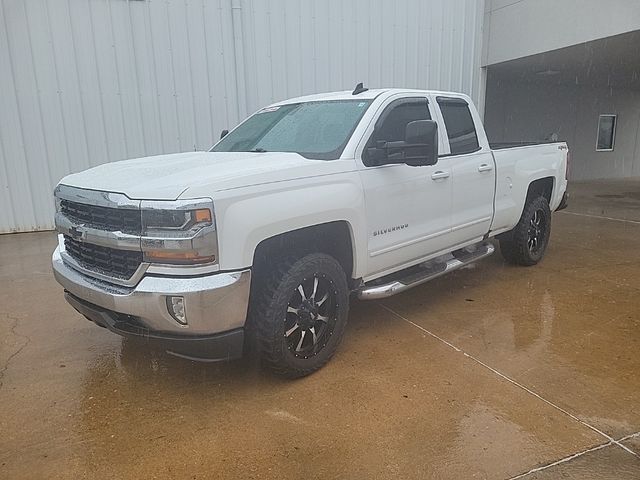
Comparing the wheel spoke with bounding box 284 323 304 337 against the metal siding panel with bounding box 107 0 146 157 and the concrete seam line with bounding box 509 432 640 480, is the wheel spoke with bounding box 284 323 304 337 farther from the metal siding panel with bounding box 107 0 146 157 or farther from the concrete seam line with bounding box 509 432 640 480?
the metal siding panel with bounding box 107 0 146 157

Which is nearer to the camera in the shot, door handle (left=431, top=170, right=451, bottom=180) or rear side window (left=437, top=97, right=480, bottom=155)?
door handle (left=431, top=170, right=451, bottom=180)

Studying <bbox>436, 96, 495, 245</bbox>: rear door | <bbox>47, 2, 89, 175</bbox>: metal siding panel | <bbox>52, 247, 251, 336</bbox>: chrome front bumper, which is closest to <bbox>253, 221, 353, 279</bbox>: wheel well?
<bbox>52, 247, 251, 336</bbox>: chrome front bumper

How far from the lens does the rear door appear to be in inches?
179

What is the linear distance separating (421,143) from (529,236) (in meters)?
3.08

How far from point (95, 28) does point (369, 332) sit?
7180mm

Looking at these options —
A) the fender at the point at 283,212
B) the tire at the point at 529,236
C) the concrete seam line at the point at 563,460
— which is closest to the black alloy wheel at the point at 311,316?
the fender at the point at 283,212

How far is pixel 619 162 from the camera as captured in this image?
19.2m

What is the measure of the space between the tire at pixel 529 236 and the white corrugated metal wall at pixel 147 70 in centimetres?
529

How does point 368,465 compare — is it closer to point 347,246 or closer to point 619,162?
point 347,246

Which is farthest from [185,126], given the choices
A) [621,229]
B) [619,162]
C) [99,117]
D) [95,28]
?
[619,162]

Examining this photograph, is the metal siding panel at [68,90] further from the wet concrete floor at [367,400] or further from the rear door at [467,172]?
the rear door at [467,172]

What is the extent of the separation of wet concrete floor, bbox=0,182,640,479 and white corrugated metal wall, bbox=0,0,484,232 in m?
4.27

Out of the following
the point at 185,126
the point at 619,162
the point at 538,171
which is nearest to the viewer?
the point at 538,171

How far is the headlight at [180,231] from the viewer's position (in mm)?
2668
